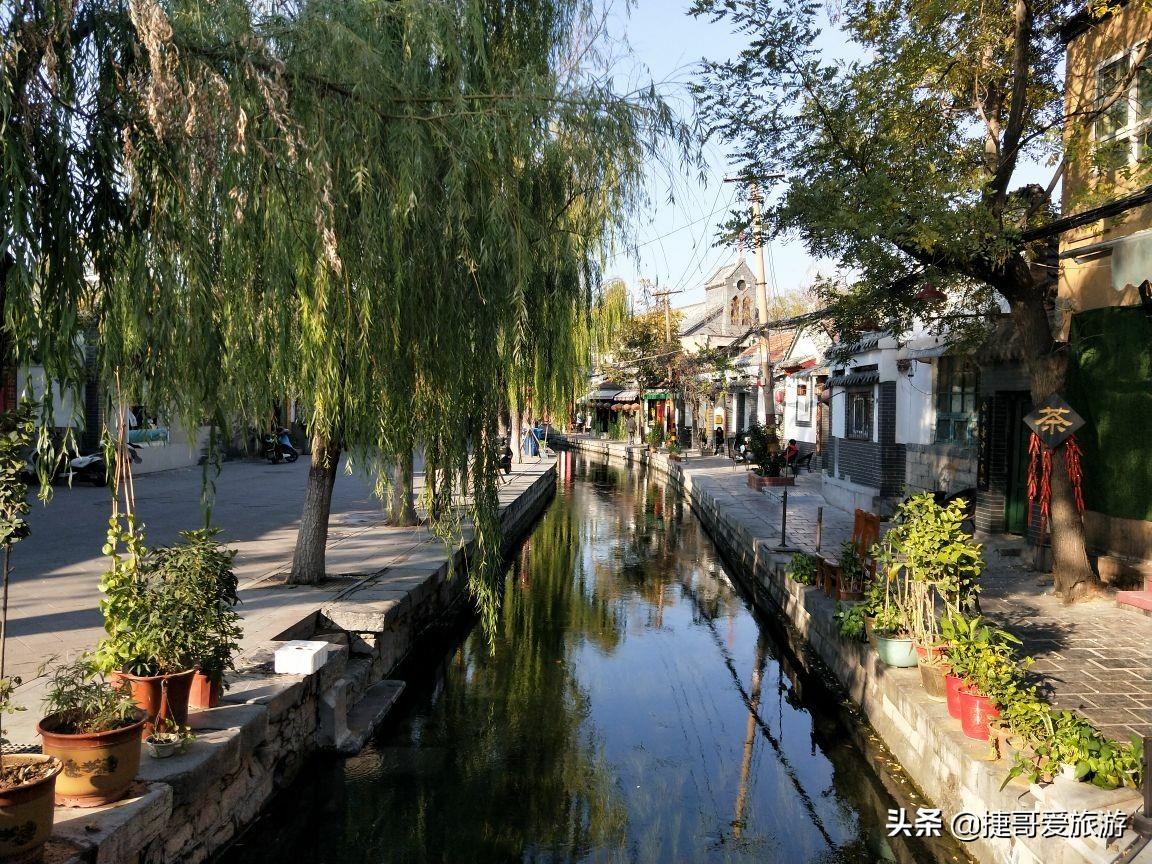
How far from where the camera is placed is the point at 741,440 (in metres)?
27.7

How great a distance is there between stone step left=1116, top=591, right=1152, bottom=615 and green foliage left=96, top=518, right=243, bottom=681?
25.2ft

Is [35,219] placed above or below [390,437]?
above

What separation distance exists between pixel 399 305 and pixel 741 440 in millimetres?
24326

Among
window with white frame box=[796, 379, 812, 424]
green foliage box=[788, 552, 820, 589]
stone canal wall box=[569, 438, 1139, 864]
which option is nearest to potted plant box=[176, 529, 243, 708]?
stone canal wall box=[569, 438, 1139, 864]

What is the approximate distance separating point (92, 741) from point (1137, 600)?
27.4ft

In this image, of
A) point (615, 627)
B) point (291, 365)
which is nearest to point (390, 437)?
point (291, 365)

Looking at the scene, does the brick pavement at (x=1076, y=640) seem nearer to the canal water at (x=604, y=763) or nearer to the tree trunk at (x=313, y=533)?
the canal water at (x=604, y=763)

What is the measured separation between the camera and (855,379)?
16.3 meters

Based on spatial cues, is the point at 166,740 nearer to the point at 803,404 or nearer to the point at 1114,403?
the point at 1114,403

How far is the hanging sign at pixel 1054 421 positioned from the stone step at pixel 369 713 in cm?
639

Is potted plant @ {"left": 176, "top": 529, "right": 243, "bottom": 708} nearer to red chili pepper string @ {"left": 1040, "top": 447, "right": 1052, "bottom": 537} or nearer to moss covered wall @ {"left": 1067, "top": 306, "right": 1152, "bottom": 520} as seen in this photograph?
red chili pepper string @ {"left": 1040, "top": 447, "right": 1052, "bottom": 537}

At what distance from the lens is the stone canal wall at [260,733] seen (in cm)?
356

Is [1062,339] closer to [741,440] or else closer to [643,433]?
[741,440]


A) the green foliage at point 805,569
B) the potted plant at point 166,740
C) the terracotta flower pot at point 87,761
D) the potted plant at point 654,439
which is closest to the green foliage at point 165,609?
the potted plant at point 166,740
